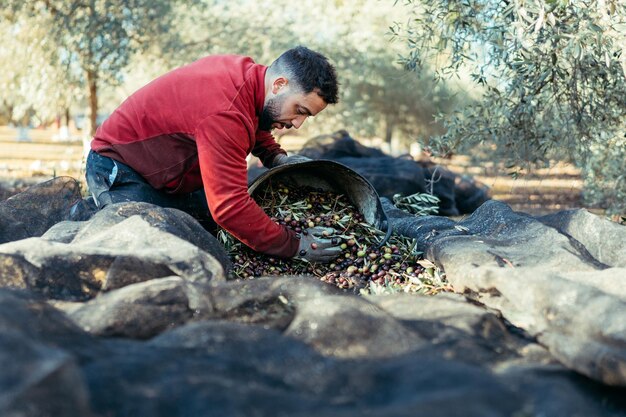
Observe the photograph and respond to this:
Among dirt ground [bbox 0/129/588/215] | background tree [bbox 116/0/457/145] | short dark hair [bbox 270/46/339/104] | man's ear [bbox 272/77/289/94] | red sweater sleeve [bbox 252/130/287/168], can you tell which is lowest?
dirt ground [bbox 0/129/588/215]

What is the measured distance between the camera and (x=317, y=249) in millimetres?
4469

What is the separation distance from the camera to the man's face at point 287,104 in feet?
14.6

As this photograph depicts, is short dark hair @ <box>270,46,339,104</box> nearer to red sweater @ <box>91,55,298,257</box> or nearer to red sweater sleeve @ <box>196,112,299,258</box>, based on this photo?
red sweater @ <box>91,55,298,257</box>

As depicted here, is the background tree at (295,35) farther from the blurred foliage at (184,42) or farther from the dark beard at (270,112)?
the dark beard at (270,112)

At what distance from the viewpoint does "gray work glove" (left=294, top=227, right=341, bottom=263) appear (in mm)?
4449

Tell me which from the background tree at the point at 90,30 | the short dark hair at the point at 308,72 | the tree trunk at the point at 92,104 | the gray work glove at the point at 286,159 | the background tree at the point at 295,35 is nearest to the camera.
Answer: the short dark hair at the point at 308,72

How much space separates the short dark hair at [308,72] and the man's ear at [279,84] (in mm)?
34

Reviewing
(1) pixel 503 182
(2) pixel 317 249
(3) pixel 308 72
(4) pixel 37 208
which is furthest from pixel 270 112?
(1) pixel 503 182

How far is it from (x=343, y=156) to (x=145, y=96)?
5.97 metres

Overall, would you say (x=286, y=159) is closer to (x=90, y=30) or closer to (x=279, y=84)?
(x=279, y=84)

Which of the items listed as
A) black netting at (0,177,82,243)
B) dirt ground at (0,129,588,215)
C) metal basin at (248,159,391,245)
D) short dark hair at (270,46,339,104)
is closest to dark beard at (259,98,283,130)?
short dark hair at (270,46,339,104)

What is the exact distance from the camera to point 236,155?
424 cm

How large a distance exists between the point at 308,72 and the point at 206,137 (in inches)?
28.5

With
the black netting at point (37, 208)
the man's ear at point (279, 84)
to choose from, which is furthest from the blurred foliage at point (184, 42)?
the man's ear at point (279, 84)
